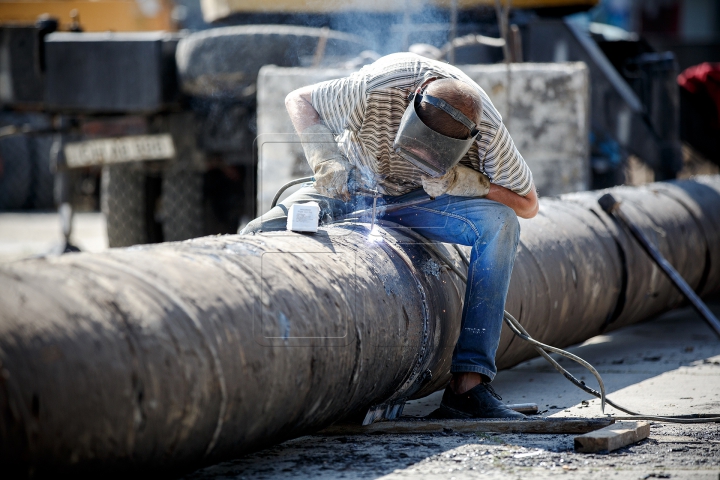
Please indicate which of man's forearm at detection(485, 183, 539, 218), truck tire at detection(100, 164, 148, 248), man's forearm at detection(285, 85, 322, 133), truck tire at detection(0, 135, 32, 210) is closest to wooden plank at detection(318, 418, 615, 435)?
Result: man's forearm at detection(485, 183, 539, 218)

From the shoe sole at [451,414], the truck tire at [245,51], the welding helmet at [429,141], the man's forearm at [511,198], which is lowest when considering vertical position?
the shoe sole at [451,414]

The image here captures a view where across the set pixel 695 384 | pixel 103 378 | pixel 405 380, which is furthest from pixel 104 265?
pixel 695 384

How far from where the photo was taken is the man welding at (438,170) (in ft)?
11.1

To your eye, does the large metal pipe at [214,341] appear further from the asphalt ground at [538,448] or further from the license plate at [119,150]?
the license plate at [119,150]

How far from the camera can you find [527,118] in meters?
7.04

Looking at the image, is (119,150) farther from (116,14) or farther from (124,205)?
(116,14)

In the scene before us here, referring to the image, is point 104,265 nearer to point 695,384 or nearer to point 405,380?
point 405,380

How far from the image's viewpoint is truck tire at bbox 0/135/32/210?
1603 centimetres

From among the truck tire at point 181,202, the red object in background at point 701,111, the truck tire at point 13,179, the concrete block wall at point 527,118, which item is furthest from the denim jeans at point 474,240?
the truck tire at point 13,179

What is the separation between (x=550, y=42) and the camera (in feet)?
26.1

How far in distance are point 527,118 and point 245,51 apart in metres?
2.11

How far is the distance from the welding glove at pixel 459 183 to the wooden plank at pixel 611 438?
988 millimetres

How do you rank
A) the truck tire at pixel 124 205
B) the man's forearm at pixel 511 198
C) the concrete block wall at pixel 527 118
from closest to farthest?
1. the man's forearm at pixel 511 198
2. the concrete block wall at pixel 527 118
3. the truck tire at pixel 124 205

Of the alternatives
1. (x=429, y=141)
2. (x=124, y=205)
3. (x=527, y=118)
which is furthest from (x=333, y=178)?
(x=124, y=205)
